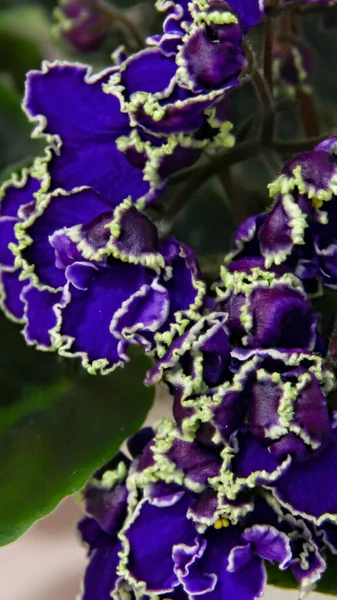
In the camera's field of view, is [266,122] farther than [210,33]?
Yes

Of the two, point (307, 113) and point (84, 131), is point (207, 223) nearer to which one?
point (307, 113)

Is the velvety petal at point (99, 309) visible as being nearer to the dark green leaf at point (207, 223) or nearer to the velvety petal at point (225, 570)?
the velvety petal at point (225, 570)

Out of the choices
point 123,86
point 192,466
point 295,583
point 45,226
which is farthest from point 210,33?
point 295,583

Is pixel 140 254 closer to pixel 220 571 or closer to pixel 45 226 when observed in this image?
pixel 45 226

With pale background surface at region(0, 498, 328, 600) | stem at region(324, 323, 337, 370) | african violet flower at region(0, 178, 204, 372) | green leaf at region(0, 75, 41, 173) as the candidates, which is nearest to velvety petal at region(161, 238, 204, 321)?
african violet flower at region(0, 178, 204, 372)

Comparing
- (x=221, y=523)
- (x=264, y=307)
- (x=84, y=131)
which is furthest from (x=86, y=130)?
(x=221, y=523)

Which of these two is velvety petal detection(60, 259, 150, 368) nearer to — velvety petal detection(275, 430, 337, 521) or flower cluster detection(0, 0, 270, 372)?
flower cluster detection(0, 0, 270, 372)
